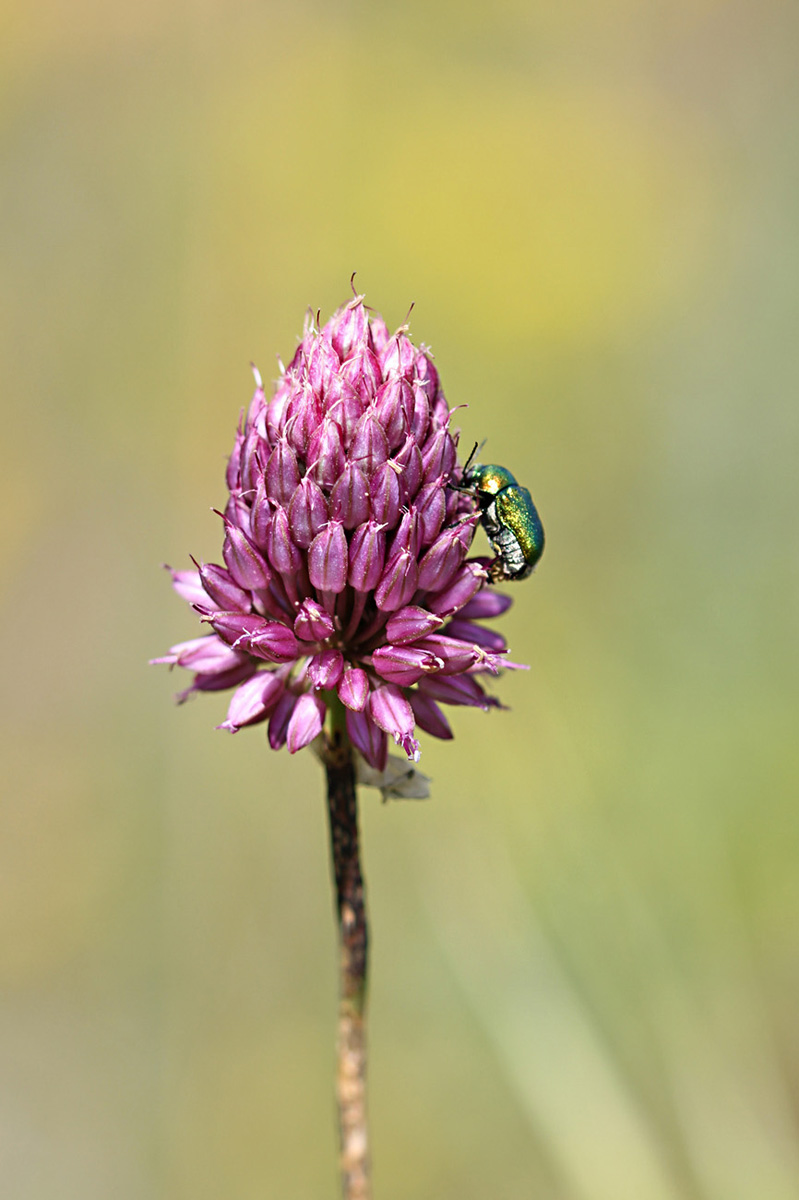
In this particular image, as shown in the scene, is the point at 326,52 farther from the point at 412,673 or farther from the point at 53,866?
the point at 412,673

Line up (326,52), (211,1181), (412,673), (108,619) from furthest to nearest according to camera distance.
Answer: (326,52) → (108,619) → (211,1181) → (412,673)

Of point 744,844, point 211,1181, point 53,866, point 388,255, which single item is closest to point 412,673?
point 744,844

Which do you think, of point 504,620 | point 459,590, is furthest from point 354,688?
point 504,620

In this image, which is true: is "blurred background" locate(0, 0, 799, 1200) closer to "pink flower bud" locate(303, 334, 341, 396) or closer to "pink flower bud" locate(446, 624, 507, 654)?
"pink flower bud" locate(446, 624, 507, 654)

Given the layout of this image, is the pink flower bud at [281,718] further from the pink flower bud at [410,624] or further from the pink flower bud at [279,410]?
the pink flower bud at [279,410]

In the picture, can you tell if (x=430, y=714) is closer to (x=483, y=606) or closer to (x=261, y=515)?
(x=483, y=606)

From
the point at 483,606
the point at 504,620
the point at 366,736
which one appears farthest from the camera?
the point at 504,620
